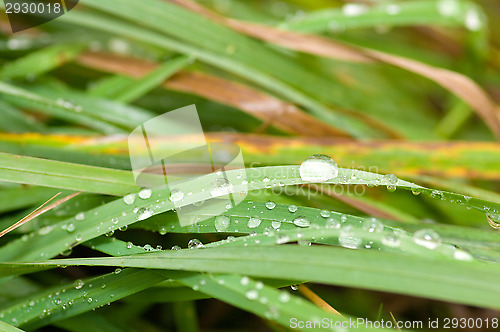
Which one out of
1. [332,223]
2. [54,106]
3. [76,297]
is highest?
[332,223]

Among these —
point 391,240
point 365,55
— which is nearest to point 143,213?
point 391,240

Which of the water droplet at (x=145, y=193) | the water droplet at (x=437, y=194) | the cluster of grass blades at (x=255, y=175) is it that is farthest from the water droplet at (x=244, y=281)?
the water droplet at (x=437, y=194)

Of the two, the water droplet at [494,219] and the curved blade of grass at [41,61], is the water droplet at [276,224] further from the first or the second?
the curved blade of grass at [41,61]

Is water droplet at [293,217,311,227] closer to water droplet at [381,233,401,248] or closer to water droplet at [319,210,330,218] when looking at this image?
water droplet at [319,210,330,218]

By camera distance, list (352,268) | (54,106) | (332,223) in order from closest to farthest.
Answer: (352,268)
(332,223)
(54,106)

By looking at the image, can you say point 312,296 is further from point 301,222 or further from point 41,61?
point 41,61

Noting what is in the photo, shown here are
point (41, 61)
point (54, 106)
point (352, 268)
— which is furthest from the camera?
point (41, 61)

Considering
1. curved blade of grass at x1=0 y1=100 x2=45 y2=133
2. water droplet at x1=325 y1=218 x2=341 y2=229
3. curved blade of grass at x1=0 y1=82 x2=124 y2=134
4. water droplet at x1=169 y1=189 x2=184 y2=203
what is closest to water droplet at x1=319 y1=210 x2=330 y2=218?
water droplet at x1=325 y1=218 x2=341 y2=229

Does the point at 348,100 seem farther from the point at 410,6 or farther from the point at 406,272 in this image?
the point at 406,272
